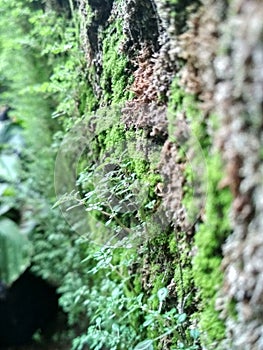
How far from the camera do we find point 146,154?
1.08 metres

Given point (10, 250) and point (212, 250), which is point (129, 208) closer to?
point (212, 250)

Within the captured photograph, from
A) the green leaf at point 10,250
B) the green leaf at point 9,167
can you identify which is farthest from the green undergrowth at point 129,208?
the green leaf at point 9,167

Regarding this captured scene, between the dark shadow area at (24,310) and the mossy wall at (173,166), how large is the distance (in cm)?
131

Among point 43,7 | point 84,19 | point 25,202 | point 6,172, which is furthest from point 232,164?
point 25,202

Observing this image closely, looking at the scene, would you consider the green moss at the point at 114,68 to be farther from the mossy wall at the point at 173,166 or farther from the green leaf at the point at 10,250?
the green leaf at the point at 10,250

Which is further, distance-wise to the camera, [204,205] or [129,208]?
[129,208]

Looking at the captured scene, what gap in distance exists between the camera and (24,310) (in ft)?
9.56

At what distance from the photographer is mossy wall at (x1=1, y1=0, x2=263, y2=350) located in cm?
60

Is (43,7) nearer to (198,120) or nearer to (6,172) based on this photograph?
(6,172)

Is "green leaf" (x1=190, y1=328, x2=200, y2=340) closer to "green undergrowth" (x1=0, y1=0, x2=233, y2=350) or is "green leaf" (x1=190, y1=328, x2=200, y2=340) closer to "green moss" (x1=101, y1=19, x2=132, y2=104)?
"green undergrowth" (x1=0, y1=0, x2=233, y2=350)

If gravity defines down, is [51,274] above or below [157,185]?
below

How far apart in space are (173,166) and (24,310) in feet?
7.52

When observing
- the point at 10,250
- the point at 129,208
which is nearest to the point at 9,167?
the point at 10,250

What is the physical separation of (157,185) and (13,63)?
5.67 feet
